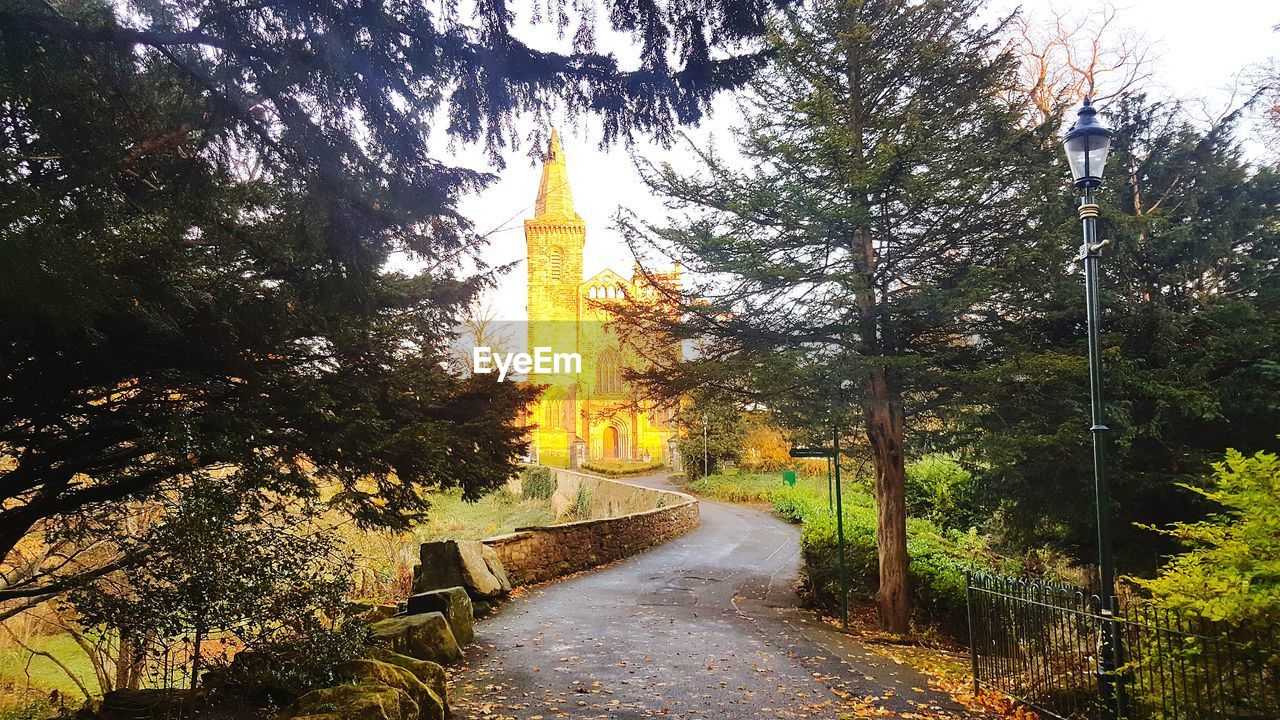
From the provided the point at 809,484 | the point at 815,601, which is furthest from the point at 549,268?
the point at 815,601

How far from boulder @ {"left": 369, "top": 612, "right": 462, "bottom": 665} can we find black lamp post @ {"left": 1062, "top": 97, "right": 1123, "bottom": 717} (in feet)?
18.7

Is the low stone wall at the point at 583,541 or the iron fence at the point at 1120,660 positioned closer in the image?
the iron fence at the point at 1120,660

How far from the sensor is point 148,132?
12.8 feet

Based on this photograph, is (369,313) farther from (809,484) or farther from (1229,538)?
(809,484)

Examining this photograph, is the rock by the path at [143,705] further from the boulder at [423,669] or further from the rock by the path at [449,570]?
the rock by the path at [449,570]

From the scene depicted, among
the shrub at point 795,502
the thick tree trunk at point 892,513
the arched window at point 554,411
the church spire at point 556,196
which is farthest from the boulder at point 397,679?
the church spire at point 556,196

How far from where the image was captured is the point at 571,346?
159 ft

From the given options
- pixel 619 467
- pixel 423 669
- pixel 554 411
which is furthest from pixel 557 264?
pixel 423 669

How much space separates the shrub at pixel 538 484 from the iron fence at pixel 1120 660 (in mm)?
24275

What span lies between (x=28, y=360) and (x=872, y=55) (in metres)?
9.96

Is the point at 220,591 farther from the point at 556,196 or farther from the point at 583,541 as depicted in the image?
the point at 556,196

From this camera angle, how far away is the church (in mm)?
46125

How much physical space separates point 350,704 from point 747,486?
28.3 m

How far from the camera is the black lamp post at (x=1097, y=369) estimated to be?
5.00 m
